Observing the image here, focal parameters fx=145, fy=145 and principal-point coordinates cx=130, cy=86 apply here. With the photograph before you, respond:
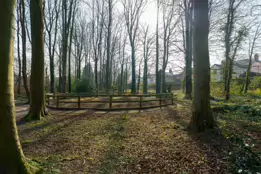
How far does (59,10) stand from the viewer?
1789cm

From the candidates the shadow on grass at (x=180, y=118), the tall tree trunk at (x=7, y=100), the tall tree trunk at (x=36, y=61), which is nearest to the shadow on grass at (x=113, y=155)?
the tall tree trunk at (x=7, y=100)

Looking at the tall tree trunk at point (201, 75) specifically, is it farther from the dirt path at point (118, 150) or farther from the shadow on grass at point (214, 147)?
the dirt path at point (118, 150)

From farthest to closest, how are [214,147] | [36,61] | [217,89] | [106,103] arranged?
1. [217,89]
2. [106,103]
3. [36,61]
4. [214,147]

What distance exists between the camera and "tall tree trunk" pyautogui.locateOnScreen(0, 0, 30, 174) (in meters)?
2.05

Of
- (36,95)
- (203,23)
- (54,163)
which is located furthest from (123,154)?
(36,95)

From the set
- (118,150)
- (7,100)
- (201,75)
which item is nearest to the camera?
(7,100)

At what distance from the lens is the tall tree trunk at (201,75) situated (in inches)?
174

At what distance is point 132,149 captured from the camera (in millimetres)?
3689

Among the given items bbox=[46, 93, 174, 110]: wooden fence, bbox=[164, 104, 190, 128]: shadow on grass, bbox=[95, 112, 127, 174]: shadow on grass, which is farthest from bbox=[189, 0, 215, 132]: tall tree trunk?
bbox=[46, 93, 174, 110]: wooden fence

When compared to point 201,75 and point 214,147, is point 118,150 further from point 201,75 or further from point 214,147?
point 201,75

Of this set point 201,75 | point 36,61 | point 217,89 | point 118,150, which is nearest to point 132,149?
point 118,150

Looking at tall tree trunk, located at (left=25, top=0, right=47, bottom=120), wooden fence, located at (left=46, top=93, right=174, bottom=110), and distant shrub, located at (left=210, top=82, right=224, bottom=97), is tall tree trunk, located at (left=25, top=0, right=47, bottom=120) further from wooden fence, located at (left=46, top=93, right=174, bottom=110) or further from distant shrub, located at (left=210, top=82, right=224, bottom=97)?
distant shrub, located at (left=210, top=82, right=224, bottom=97)

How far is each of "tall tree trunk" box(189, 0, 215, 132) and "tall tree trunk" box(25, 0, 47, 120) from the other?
21.0 feet

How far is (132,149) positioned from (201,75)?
2.98m
